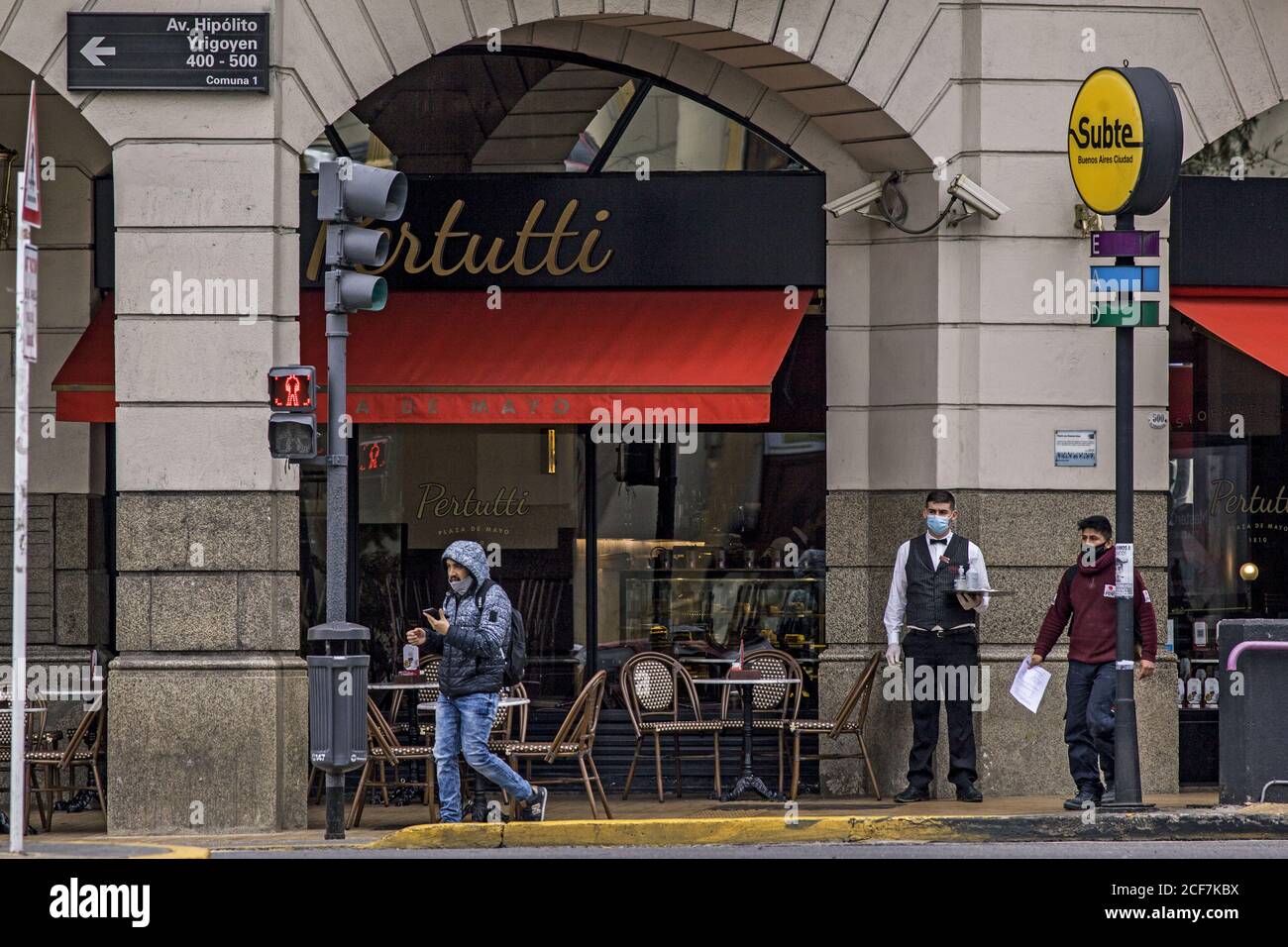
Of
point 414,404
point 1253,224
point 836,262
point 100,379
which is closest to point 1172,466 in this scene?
point 1253,224

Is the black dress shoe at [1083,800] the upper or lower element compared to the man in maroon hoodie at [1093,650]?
lower

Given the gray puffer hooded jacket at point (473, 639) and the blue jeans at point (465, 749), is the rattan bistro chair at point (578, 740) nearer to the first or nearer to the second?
the blue jeans at point (465, 749)

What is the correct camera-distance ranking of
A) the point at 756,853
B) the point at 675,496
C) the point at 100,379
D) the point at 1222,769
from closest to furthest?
the point at 756,853 < the point at 1222,769 < the point at 100,379 < the point at 675,496

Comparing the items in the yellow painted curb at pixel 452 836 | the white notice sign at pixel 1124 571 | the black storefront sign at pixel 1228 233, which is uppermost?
the black storefront sign at pixel 1228 233

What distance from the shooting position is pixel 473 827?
11.2 meters

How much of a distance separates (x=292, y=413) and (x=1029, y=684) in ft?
17.1

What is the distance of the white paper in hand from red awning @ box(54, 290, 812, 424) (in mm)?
2597

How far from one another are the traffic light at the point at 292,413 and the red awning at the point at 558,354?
244 cm

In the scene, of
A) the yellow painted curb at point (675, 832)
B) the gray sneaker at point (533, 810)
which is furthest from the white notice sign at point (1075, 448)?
the gray sneaker at point (533, 810)

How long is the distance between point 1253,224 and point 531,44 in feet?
18.6

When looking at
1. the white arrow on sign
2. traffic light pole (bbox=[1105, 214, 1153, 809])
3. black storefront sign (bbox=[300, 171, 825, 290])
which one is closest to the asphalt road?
traffic light pole (bbox=[1105, 214, 1153, 809])

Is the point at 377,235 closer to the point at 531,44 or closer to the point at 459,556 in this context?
the point at 459,556

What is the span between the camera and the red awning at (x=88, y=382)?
1416 centimetres

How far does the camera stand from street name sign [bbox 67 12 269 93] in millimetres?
12805
